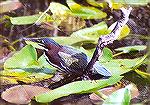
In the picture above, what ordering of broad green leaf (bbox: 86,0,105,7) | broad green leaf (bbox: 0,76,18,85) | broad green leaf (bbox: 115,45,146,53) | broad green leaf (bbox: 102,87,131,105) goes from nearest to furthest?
broad green leaf (bbox: 102,87,131,105)
broad green leaf (bbox: 0,76,18,85)
broad green leaf (bbox: 115,45,146,53)
broad green leaf (bbox: 86,0,105,7)

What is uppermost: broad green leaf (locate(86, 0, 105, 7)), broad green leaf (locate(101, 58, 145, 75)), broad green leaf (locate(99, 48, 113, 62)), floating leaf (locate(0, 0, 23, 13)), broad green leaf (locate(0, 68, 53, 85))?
broad green leaf (locate(86, 0, 105, 7))

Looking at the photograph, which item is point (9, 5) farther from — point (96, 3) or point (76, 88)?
point (76, 88)

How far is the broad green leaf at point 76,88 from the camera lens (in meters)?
0.64

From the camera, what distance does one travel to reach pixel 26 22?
91 centimetres

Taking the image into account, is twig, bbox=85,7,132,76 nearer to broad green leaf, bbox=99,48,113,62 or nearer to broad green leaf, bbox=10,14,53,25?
broad green leaf, bbox=99,48,113,62

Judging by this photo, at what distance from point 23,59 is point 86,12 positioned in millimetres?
295

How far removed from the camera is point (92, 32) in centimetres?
88

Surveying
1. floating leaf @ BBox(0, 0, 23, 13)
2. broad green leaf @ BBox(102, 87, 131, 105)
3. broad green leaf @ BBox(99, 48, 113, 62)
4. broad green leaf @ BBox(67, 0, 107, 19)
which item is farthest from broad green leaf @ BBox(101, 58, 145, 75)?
floating leaf @ BBox(0, 0, 23, 13)

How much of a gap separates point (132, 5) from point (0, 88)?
469 mm

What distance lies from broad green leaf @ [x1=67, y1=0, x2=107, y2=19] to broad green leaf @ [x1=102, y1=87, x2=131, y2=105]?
0.39 m

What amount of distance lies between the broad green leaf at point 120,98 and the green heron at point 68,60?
104 mm

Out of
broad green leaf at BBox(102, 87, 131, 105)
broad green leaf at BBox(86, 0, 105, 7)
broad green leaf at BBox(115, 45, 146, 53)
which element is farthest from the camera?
broad green leaf at BBox(86, 0, 105, 7)

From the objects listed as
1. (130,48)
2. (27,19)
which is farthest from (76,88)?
(27,19)

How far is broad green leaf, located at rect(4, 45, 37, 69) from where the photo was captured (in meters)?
0.73
